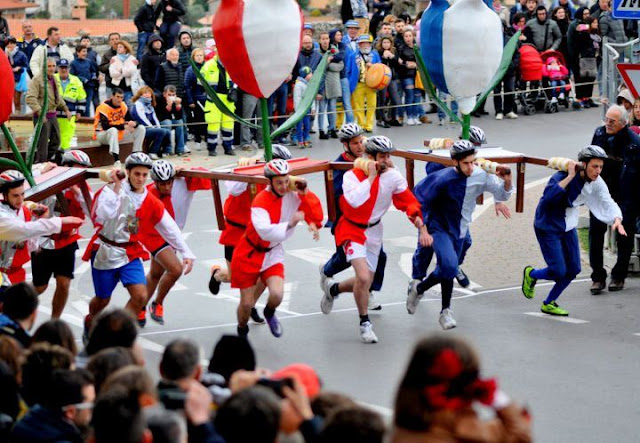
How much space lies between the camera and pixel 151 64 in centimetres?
2205

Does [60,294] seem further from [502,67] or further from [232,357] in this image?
[232,357]

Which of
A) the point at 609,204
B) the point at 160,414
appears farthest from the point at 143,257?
the point at 160,414

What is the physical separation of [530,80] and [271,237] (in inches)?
558

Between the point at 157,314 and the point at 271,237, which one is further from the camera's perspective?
the point at 157,314

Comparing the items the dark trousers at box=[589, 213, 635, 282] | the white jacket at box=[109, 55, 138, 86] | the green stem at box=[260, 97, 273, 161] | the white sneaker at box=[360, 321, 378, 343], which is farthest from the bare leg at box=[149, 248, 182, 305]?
the white jacket at box=[109, 55, 138, 86]

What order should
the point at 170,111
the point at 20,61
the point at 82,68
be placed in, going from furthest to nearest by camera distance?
the point at 82,68, the point at 20,61, the point at 170,111

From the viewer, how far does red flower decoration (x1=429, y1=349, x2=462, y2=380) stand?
496cm

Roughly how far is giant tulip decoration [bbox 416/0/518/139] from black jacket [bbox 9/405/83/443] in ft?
22.4

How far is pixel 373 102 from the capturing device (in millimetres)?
22891

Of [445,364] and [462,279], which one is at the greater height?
[445,364]

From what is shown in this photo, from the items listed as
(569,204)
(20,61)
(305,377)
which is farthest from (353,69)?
(305,377)

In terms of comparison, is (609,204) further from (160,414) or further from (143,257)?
(160,414)

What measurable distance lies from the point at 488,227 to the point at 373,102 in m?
6.61

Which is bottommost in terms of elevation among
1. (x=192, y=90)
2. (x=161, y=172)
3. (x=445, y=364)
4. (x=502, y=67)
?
(x=192, y=90)
